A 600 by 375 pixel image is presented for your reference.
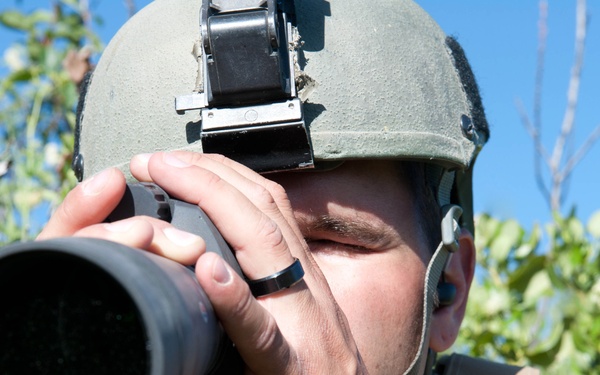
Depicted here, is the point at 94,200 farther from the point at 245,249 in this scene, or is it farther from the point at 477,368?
the point at 477,368

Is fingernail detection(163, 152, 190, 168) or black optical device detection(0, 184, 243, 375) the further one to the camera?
fingernail detection(163, 152, 190, 168)

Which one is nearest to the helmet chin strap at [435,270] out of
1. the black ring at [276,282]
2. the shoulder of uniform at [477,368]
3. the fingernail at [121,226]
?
the shoulder of uniform at [477,368]

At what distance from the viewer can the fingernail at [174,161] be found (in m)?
1.40

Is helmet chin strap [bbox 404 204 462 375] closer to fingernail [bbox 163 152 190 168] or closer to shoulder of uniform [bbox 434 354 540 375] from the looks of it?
shoulder of uniform [bbox 434 354 540 375]

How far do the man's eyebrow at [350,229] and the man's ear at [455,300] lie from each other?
1.01ft

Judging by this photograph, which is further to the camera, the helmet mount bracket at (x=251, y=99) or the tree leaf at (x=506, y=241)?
the tree leaf at (x=506, y=241)

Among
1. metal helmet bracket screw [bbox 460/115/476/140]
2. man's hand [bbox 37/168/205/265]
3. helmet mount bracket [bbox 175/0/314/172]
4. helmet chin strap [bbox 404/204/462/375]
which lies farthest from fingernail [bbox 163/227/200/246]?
metal helmet bracket screw [bbox 460/115/476/140]

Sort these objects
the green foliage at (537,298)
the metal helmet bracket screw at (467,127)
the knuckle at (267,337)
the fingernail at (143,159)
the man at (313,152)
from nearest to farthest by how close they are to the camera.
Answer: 1. the knuckle at (267,337)
2. the man at (313,152)
3. the fingernail at (143,159)
4. the metal helmet bracket screw at (467,127)
5. the green foliage at (537,298)

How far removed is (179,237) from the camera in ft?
3.93

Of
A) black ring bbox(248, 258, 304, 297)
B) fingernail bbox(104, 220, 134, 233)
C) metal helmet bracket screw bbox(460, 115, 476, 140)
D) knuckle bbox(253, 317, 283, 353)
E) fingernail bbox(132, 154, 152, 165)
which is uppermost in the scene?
fingernail bbox(104, 220, 134, 233)

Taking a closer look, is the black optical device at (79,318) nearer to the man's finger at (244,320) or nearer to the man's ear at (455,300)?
the man's finger at (244,320)

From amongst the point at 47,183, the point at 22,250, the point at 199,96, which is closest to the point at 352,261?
the point at 199,96

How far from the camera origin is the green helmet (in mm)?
1714

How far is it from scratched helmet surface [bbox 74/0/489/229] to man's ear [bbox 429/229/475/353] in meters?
0.19
